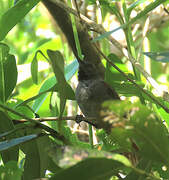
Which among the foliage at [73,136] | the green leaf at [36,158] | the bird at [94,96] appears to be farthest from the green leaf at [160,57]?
the green leaf at [36,158]

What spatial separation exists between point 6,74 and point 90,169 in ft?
1.35

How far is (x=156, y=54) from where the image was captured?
2.42ft

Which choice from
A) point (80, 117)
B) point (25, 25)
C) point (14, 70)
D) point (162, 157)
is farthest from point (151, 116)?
point (25, 25)

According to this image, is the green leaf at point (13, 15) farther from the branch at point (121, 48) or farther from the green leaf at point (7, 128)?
the green leaf at point (7, 128)

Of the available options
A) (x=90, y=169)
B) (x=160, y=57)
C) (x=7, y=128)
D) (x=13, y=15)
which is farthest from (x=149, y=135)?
(x=13, y=15)

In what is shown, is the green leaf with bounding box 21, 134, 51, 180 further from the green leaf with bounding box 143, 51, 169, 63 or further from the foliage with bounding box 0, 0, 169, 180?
the green leaf with bounding box 143, 51, 169, 63

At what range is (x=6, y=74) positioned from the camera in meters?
0.86

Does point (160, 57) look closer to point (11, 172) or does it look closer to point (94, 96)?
point (94, 96)

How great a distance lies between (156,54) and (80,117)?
222 millimetres

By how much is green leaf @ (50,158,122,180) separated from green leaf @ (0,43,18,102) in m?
0.34

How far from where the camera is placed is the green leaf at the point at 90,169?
0.52m

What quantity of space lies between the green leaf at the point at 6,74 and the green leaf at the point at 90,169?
1.13 ft

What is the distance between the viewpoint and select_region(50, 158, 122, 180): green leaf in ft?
1.72

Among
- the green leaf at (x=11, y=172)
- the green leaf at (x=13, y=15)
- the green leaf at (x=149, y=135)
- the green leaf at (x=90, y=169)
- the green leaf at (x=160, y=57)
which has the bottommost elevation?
the green leaf at (x=11, y=172)
